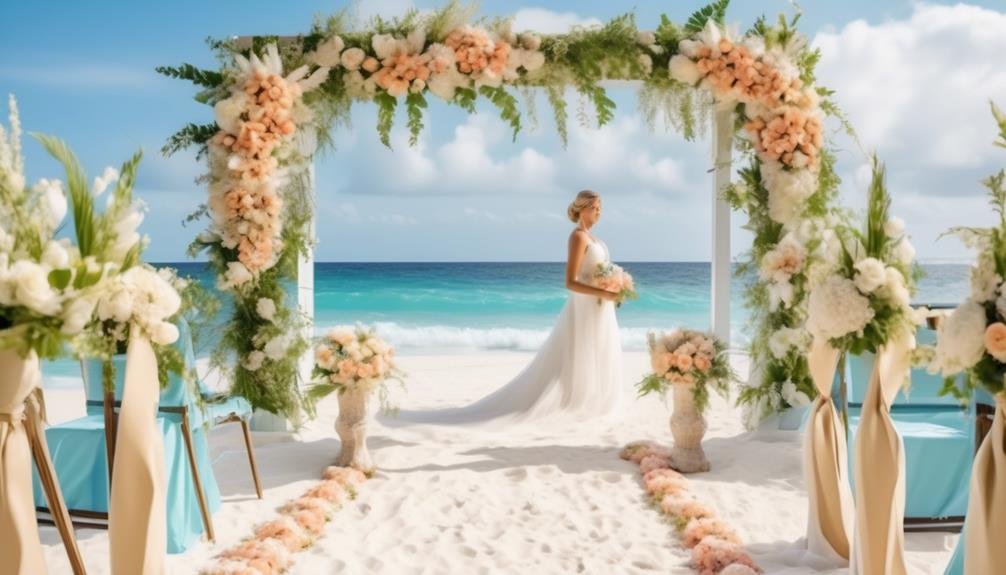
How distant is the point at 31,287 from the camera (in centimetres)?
229

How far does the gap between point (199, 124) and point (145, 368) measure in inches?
147

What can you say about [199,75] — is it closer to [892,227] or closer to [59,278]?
[59,278]

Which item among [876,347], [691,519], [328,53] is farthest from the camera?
[328,53]

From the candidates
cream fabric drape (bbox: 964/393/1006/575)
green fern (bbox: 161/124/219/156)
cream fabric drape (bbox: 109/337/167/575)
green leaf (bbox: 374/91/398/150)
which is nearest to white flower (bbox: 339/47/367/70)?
green leaf (bbox: 374/91/398/150)

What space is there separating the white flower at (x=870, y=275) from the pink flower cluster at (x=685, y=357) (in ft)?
8.28

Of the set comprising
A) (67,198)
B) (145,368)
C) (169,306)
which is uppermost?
(67,198)

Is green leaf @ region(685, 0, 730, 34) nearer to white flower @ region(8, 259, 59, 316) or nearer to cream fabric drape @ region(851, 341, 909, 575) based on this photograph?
cream fabric drape @ region(851, 341, 909, 575)

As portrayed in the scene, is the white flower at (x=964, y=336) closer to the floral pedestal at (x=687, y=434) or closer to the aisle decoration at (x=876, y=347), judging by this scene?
the aisle decoration at (x=876, y=347)

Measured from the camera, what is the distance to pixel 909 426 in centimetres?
452

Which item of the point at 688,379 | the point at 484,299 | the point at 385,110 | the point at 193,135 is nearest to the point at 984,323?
the point at 688,379

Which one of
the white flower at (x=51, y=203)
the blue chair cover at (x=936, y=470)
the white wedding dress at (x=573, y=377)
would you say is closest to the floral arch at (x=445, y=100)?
the white wedding dress at (x=573, y=377)

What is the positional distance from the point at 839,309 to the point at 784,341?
2.38 meters

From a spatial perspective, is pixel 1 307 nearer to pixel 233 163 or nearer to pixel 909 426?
pixel 233 163

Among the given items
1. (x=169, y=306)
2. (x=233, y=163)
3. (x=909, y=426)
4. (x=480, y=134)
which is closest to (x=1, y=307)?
(x=169, y=306)
